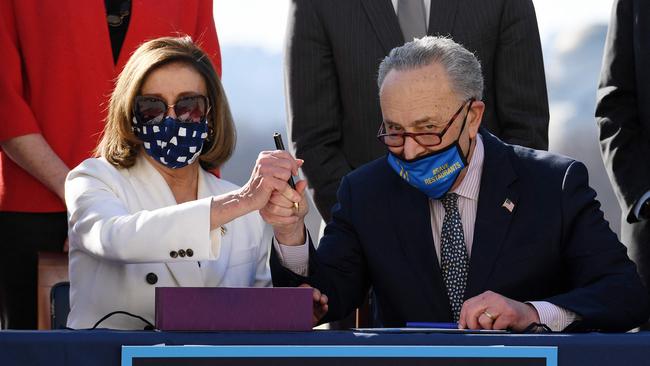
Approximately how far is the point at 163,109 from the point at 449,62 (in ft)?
2.80

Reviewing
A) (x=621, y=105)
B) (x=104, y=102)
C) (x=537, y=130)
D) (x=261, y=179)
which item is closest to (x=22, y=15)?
(x=104, y=102)

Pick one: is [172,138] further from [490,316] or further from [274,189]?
[490,316]

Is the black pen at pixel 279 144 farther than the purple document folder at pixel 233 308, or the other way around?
the black pen at pixel 279 144

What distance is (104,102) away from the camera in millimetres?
4328

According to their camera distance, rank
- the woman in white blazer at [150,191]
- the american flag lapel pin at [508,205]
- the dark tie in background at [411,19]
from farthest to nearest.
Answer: the dark tie in background at [411,19]
the american flag lapel pin at [508,205]
the woman in white blazer at [150,191]

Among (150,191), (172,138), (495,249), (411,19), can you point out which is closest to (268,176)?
(172,138)

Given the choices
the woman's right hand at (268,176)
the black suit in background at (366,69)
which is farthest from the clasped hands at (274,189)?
the black suit in background at (366,69)

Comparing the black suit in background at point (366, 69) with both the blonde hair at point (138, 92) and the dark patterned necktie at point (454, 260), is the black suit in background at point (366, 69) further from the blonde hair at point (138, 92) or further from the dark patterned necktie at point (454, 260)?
the dark patterned necktie at point (454, 260)

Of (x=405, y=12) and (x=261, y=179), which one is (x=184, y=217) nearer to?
(x=261, y=179)

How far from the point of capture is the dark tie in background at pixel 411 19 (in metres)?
4.50

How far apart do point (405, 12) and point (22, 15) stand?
1.40 meters

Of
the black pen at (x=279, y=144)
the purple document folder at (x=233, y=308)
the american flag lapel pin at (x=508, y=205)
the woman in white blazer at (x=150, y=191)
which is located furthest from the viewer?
the american flag lapel pin at (x=508, y=205)

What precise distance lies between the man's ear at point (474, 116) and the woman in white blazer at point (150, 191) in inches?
25.1

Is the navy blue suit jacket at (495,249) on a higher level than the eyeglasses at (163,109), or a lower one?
lower
